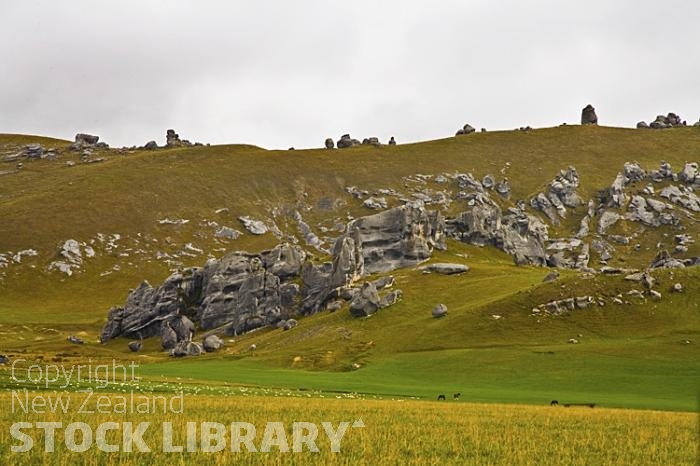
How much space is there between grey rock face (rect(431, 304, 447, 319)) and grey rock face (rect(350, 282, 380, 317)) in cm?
1333

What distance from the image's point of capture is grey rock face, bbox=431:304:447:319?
367ft

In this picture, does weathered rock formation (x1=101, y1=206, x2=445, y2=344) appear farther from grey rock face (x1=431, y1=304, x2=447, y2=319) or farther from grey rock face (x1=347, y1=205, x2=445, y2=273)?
grey rock face (x1=431, y1=304, x2=447, y2=319)

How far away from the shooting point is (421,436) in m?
29.1

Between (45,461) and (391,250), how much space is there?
148896 mm

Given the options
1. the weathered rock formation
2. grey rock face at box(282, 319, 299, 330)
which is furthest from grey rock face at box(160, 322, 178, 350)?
grey rock face at box(282, 319, 299, 330)

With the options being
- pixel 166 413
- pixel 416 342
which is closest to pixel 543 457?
pixel 166 413

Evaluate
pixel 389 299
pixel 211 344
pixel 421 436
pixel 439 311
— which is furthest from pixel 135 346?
pixel 421 436

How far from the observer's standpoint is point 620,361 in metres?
79.0

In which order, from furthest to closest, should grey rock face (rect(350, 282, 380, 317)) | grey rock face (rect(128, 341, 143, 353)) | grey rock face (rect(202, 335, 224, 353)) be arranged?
grey rock face (rect(128, 341, 143, 353)) → grey rock face (rect(202, 335, 224, 353)) → grey rock face (rect(350, 282, 380, 317))

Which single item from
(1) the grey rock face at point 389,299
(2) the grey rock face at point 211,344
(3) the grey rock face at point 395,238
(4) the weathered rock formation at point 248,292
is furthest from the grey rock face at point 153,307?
(1) the grey rock face at point 389,299

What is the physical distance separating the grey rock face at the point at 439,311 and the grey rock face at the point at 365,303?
1333cm

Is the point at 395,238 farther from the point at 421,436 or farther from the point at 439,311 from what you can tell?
the point at 421,436

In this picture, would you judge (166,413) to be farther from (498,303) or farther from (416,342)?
(498,303)

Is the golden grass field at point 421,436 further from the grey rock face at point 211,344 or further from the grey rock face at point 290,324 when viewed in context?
the grey rock face at point 290,324
